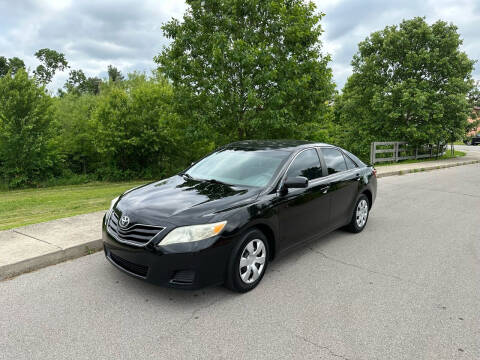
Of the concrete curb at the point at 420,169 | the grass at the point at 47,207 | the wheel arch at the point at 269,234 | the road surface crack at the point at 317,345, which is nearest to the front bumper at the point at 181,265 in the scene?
the wheel arch at the point at 269,234

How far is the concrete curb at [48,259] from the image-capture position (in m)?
3.83

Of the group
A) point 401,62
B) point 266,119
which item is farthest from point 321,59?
point 401,62

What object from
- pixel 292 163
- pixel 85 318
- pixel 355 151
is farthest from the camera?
pixel 355 151

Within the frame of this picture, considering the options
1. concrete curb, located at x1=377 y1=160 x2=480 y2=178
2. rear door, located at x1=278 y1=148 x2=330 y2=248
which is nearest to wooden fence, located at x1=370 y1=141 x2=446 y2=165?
concrete curb, located at x1=377 y1=160 x2=480 y2=178

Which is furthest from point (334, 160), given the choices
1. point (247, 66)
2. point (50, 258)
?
point (247, 66)

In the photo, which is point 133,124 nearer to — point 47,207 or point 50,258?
point 47,207

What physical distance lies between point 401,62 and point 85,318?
23.8 m

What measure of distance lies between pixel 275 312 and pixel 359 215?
3.08 meters

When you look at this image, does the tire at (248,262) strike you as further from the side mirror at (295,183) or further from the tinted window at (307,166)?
the tinted window at (307,166)

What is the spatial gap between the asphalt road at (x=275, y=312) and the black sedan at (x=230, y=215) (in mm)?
292

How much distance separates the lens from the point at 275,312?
123 inches

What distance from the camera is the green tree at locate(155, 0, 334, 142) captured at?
35.5ft

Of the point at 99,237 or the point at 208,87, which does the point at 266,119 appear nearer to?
the point at 208,87

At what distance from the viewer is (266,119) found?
11.2 m
